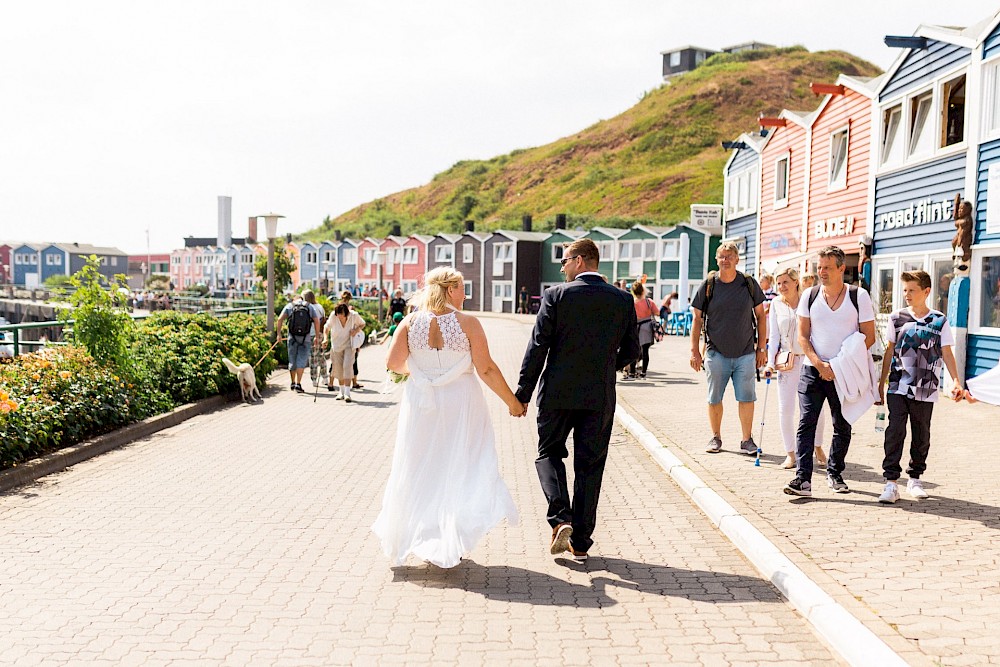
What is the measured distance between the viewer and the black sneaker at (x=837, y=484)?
7152 mm

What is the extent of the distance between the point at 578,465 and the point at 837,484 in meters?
2.62

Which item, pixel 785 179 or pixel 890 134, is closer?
pixel 890 134

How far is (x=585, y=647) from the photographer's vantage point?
4.21 meters


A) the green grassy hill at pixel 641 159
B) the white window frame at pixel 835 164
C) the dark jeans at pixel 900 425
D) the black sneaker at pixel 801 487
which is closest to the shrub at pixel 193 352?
the black sneaker at pixel 801 487

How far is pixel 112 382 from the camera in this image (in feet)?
36.3

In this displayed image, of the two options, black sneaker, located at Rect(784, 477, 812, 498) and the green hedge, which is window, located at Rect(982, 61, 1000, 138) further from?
the green hedge

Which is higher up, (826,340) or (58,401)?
(826,340)

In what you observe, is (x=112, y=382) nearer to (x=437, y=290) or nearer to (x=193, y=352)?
(x=193, y=352)

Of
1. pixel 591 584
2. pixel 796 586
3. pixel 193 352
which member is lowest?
pixel 591 584

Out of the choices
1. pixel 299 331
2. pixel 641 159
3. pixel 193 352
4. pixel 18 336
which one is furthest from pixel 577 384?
pixel 641 159

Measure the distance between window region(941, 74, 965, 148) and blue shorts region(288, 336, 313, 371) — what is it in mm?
11089

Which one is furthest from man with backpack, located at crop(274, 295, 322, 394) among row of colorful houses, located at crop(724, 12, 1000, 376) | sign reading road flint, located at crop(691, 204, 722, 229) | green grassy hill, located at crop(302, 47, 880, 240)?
green grassy hill, located at crop(302, 47, 880, 240)

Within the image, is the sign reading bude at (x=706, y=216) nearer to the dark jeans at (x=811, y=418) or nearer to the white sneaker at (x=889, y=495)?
the dark jeans at (x=811, y=418)

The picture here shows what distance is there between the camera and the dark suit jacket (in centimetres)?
555
